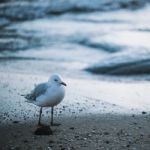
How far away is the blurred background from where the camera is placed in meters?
14.8

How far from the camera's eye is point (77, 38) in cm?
2066

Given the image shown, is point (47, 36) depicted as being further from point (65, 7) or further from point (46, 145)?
point (46, 145)

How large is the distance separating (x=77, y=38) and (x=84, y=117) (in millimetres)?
11675

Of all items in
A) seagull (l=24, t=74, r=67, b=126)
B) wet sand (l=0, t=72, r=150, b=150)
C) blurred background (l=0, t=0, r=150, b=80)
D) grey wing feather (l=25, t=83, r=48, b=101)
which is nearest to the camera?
wet sand (l=0, t=72, r=150, b=150)

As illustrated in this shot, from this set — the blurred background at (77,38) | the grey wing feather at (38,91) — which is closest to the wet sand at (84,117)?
the grey wing feather at (38,91)

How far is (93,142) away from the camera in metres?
7.58

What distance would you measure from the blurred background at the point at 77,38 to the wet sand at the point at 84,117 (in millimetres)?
2046

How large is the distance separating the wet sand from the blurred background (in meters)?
2.05

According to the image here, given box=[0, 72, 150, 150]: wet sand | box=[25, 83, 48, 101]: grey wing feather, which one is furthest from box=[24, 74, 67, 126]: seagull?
box=[0, 72, 150, 150]: wet sand

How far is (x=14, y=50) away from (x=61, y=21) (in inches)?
317

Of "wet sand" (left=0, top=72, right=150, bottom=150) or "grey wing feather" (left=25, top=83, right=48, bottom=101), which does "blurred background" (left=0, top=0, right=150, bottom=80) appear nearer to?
"wet sand" (left=0, top=72, right=150, bottom=150)

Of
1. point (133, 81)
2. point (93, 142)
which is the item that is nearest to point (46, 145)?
point (93, 142)

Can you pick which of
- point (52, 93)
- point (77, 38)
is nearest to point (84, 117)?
point (52, 93)

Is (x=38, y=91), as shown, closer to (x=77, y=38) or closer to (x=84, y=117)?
(x=84, y=117)
